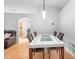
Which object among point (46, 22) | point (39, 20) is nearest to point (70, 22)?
point (46, 22)

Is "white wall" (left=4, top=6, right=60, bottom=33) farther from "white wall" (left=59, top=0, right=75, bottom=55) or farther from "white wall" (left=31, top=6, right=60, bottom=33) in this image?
"white wall" (left=59, top=0, right=75, bottom=55)

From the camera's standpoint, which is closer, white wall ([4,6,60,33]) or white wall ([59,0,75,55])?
white wall ([59,0,75,55])

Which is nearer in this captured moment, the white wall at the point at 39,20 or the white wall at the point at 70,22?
the white wall at the point at 70,22

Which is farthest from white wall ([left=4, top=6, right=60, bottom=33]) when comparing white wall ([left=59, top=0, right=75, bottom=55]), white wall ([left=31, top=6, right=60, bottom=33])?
white wall ([left=59, top=0, right=75, bottom=55])

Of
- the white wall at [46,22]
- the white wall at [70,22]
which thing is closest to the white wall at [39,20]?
the white wall at [46,22]

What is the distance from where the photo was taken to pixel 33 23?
7.46 meters

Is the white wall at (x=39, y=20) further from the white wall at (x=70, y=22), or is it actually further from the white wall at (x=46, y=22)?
the white wall at (x=70, y=22)

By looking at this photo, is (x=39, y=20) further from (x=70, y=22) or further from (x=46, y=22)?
(x=70, y=22)
